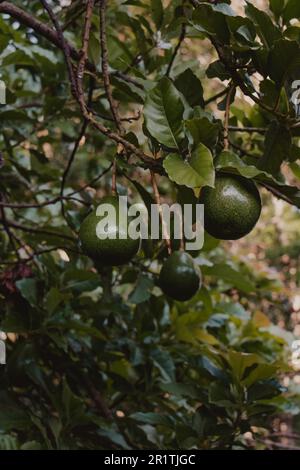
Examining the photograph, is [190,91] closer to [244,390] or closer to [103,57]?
[103,57]

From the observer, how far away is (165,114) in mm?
967

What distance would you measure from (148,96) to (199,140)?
0.12 meters

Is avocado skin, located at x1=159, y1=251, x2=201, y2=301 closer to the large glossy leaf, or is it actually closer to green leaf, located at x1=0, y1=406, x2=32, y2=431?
the large glossy leaf

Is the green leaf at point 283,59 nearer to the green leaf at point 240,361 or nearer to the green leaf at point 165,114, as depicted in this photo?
the green leaf at point 165,114

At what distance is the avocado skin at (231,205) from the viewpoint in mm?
912

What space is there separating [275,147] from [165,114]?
0.83 ft

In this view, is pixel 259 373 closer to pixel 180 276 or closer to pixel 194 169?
pixel 180 276

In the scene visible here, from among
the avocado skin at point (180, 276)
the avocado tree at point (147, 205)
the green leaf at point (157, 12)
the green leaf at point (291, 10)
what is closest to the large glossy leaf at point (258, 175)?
the avocado tree at point (147, 205)

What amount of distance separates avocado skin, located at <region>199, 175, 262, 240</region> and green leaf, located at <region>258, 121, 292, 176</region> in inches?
6.5

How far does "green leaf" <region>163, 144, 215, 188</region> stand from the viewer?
0.85 meters

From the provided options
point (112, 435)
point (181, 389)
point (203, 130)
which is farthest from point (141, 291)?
point (203, 130)
